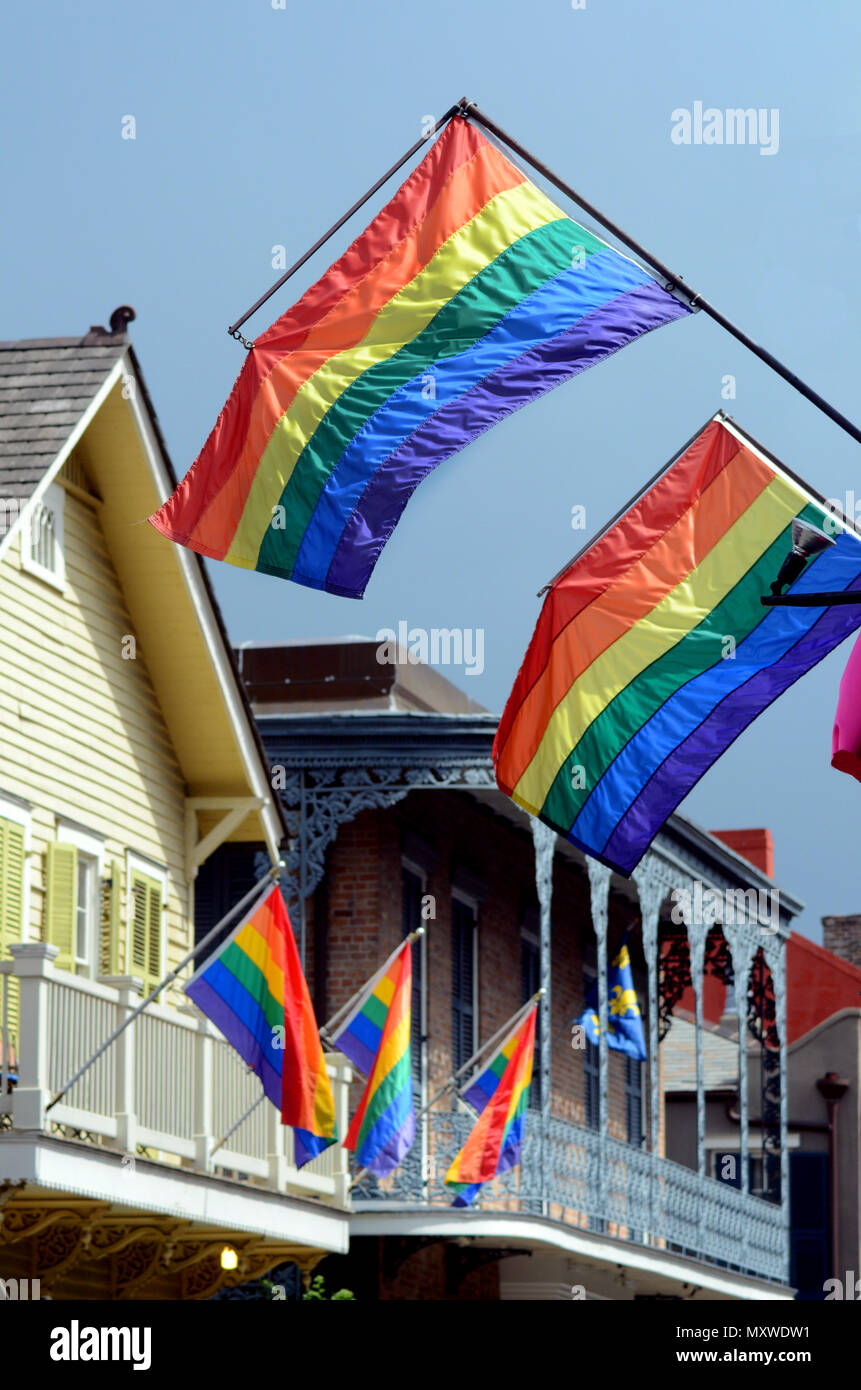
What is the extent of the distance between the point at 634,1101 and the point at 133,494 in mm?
14820

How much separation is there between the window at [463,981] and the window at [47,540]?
7.50m

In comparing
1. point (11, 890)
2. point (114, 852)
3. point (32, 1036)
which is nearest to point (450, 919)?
point (114, 852)

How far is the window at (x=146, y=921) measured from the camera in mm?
18922

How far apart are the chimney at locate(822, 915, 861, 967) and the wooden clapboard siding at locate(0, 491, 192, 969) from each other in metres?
29.4

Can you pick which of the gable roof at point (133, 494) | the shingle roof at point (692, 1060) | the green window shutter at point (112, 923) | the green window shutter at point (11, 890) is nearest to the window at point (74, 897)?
the green window shutter at point (112, 923)

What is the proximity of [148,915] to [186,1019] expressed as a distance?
237cm

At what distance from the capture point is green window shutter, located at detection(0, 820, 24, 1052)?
16.7 metres

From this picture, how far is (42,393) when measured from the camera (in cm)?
1777

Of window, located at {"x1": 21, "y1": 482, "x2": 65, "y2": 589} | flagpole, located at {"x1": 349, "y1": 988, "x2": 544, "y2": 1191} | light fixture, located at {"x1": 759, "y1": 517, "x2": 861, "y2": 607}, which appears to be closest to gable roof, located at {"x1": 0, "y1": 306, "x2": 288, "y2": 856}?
window, located at {"x1": 21, "y1": 482, "x2": 65, "y2": 589}

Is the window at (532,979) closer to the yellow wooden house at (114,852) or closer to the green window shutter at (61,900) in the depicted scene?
the yellow wooden house at (114,852)

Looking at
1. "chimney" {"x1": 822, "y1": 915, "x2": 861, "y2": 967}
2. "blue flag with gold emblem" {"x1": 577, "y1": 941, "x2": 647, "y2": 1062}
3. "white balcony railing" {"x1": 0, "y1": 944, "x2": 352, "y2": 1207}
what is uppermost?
"chimney" {"x1": 822, "y1": 915, "x2": 861, "y2": 967}

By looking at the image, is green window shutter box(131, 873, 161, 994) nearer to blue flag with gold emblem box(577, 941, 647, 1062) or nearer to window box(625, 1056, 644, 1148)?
blue flag with gold emblem box(577, 941, 647, 1062)
